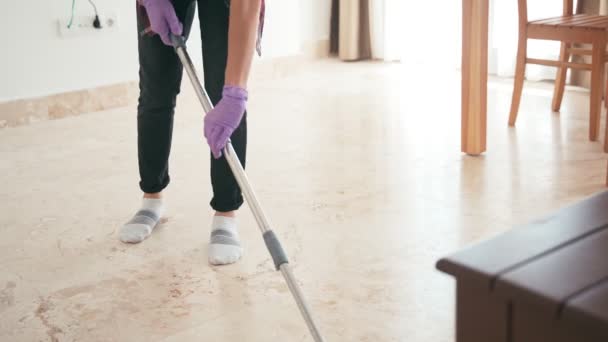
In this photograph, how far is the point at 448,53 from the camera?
435cm

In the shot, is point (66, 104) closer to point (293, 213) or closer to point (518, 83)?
point (293, 213)

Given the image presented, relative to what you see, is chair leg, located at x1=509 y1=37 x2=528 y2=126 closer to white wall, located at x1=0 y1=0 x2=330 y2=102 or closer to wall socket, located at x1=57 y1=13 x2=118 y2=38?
white wall, located at x1=0 y1=0 x2=330 y2=102

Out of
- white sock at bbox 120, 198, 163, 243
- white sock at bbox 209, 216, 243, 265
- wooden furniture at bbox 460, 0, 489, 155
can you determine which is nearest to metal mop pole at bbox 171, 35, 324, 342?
white sock at bbox 209, 216, 243, 265

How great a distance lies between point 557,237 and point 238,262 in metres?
1.16

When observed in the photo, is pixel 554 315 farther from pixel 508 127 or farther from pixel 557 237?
pixel 508 127

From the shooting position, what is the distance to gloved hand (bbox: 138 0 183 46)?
1711 mm

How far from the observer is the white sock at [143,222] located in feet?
6.67

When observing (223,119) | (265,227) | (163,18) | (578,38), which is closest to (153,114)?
(163,18)

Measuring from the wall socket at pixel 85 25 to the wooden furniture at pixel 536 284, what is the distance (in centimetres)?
296

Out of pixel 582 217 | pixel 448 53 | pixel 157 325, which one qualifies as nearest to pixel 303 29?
pixel 448 53

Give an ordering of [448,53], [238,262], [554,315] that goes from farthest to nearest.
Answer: [448,53] < [238,262] < [554,315]

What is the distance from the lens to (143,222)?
208 cm

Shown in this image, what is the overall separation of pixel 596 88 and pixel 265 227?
71.8 inches

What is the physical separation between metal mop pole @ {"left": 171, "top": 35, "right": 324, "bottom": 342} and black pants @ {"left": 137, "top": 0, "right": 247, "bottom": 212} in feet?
0.37
